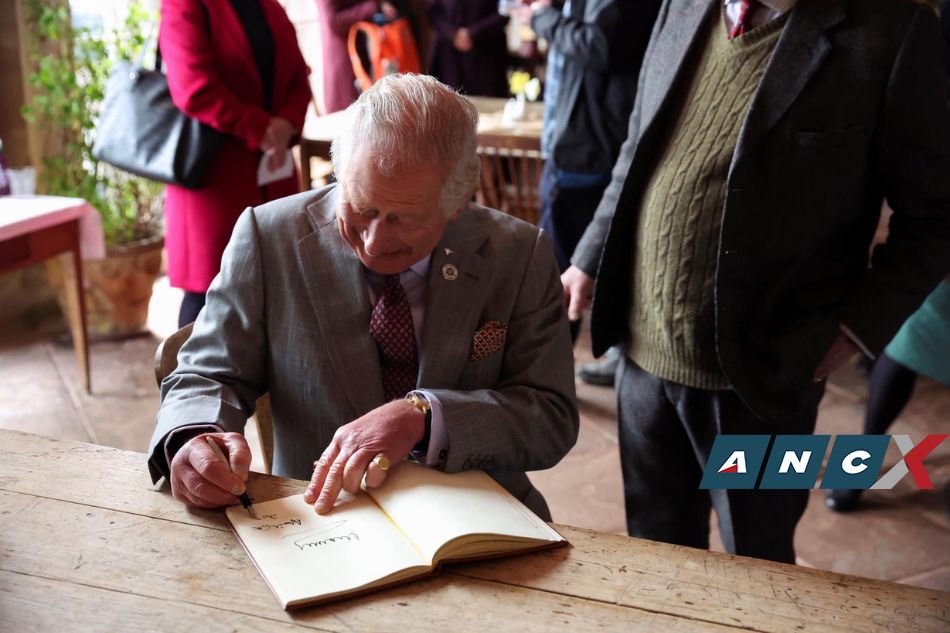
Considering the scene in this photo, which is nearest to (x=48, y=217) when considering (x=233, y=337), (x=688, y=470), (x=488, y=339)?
(x=233, y=337)

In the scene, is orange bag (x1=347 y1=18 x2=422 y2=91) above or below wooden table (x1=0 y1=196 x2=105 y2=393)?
above

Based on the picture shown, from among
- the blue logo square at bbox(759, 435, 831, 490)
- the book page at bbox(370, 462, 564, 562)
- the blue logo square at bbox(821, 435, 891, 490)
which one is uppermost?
the book page at bbox(370, 462, 564, 562)

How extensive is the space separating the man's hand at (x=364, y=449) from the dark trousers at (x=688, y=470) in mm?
729

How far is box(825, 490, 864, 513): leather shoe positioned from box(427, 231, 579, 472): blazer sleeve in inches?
73.8

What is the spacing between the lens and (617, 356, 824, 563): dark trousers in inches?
77.5

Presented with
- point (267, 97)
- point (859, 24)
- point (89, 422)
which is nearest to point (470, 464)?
point (859, 24)

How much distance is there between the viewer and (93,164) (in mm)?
4414

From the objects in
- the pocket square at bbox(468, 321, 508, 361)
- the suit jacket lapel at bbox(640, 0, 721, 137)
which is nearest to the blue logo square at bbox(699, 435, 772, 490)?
the pocket square at bbox(468, 321, 508, 361)

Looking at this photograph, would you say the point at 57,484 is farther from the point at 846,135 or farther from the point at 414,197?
the point at 846,135

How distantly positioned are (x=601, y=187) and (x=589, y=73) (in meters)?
0.44

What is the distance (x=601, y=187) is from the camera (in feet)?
11.8

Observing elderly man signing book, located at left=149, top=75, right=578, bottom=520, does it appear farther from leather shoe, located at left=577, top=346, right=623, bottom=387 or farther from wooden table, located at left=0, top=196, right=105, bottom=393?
leather shoe, located at left=577, top=346, right=623, bottom=387

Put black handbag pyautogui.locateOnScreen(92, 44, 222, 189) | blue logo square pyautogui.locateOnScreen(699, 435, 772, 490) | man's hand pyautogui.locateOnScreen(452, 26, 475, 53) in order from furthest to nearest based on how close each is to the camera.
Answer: man's hand pyautogui.locateOnScreen(452, 26, 475, 53) < black handbag pyautogui.locateOnScreen(92, 44, 222, 189) < blue logo square pyautogui.locateOnScreen(699, 435, 772, 490)
